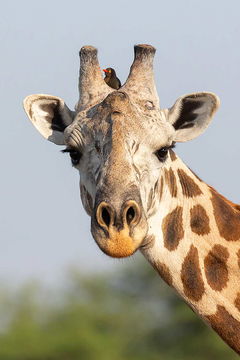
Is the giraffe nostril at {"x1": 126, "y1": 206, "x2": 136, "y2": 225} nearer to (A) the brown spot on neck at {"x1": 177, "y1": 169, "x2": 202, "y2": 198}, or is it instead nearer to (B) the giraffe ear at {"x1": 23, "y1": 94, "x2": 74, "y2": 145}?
(A) the brown spot on neck at {"x1": 177, "y1": 169, "x2": 202, "y2": 198}

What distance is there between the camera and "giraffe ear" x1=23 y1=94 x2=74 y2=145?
12.7 meters

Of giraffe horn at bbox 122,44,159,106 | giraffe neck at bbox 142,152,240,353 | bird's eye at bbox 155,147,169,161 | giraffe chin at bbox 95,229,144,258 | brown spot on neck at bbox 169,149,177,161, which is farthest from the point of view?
brown spot on neck at bbox 169,149,177,161

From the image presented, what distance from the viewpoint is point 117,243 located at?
1102 centimetres

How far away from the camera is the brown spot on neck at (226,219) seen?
41.1ft

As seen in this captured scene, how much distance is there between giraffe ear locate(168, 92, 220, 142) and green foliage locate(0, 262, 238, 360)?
32954mm

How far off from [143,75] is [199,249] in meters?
1.87

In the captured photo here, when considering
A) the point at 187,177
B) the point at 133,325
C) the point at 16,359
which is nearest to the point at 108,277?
the point at 133,325

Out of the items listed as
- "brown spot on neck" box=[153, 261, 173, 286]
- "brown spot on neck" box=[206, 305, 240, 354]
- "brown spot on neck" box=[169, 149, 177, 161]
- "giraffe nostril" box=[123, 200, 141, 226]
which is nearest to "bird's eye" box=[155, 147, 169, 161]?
"brown spot on neck" box=[169, 149, 177, 161]

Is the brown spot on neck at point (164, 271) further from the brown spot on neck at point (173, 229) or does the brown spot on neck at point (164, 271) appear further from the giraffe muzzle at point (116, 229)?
the giraffe muzzle at point (116, 229)

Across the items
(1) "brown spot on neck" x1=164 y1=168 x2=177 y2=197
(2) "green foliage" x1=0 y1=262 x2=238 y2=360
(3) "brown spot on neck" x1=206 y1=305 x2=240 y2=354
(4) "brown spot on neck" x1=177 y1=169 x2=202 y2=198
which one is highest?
(1) "brown spot on neck" x1=164 y1=168 x2=177 y2=197

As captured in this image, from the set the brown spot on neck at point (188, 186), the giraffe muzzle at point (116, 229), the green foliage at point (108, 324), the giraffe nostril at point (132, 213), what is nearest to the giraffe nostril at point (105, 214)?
the giraffe muzzle at point (116, 229)

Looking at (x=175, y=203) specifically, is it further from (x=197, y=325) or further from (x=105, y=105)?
(x=197, y=325)

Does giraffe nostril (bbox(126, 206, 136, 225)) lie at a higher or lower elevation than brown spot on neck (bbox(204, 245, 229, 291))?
higher

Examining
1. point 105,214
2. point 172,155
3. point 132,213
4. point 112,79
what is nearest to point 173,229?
point 172,155
